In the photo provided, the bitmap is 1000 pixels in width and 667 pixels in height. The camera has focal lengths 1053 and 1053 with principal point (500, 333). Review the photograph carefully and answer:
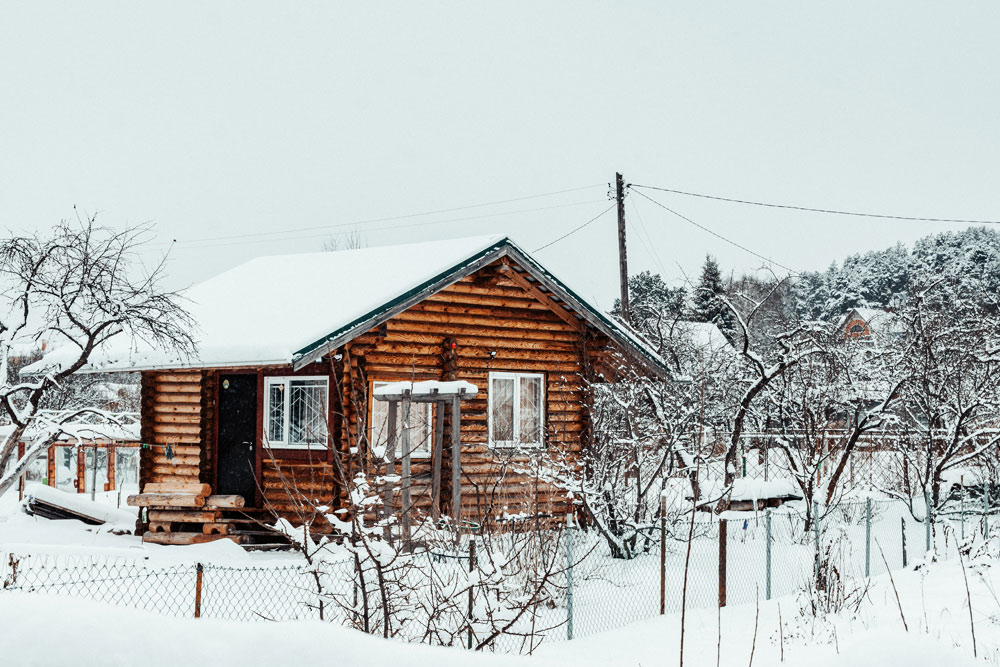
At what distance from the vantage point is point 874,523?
65.8ft

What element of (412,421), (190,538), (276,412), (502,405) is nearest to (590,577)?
(412,421)

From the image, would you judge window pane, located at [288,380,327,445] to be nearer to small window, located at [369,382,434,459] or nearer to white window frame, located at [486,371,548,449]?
small window, located at [369,382,434,459]

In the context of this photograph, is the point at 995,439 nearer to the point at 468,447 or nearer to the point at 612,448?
the point at 612,448

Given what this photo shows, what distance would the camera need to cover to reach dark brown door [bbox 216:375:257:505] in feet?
57.3

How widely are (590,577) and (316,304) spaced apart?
6678 mm

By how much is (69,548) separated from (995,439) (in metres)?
14.7

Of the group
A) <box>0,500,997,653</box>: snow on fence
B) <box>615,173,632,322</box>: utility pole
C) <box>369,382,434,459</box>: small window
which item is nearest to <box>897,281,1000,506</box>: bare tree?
<box>0,500,997,653</box>: snow on fence

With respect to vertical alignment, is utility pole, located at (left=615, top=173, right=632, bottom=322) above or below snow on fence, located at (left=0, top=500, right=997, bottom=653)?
above

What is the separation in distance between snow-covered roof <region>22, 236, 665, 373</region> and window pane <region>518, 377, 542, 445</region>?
1543mm

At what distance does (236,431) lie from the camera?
17.5 meters

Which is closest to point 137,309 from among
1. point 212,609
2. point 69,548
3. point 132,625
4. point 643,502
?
point 69,548

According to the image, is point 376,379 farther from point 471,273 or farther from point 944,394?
point 944,394

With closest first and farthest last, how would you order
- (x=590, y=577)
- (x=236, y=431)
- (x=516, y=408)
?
(x=590, y=577), (x=236, y=431), (x=516, y=408)

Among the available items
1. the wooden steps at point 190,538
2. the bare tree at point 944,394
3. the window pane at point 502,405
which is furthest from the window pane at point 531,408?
the bare tree at point 944,394
